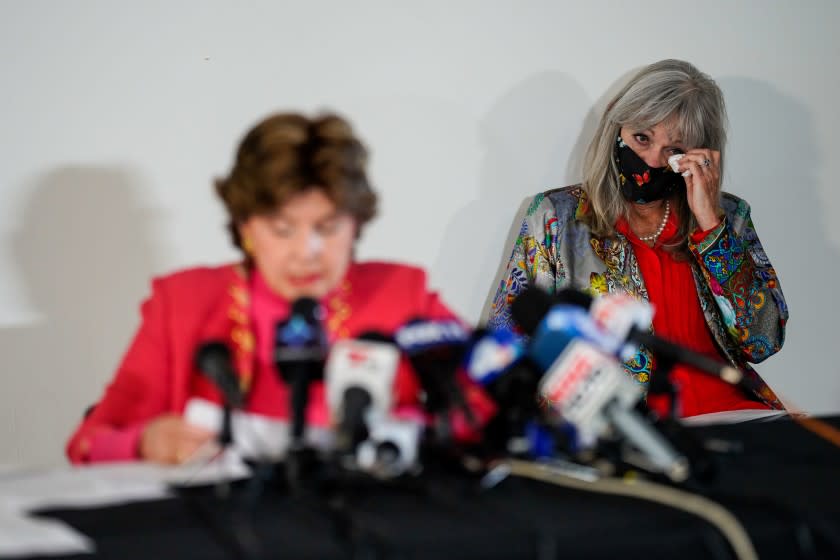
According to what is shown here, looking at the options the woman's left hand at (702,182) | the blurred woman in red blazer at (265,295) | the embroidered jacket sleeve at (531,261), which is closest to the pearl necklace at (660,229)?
the woman's left hand at (702,182)

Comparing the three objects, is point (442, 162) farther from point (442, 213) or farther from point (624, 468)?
point (624, 468)

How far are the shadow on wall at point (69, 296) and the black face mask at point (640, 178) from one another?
1206mm

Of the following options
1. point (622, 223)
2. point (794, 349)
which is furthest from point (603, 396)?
point (794, 349)

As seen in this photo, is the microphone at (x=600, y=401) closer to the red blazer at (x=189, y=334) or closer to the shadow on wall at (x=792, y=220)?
the red blazer at (x=189, y=334)

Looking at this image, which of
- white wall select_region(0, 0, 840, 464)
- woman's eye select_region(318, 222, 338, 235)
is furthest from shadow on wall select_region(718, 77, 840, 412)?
woman's eye select_region(318, 222, 338, 235)

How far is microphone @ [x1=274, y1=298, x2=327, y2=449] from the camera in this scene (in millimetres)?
1330

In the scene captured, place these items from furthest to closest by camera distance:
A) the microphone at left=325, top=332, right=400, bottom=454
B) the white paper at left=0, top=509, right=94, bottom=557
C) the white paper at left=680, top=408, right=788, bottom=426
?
the white paper at left=680, top=408, right=788, bottom=426, the microphone at left=325, top=332, right=400, bottom=454, the white paper at left=0, top=509, right=94, bottom=557

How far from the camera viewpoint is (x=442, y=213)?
2.95 metres

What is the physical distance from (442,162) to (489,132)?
17cm

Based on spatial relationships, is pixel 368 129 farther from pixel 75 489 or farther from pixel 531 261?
pixel 75 489

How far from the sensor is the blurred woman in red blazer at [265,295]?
1595 mm

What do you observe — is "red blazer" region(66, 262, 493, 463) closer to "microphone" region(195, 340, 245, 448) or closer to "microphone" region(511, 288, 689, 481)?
"microphone" region(511, 288, 689, 481)

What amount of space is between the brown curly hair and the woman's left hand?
4.31 ft

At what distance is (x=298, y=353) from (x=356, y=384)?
0.27ft
